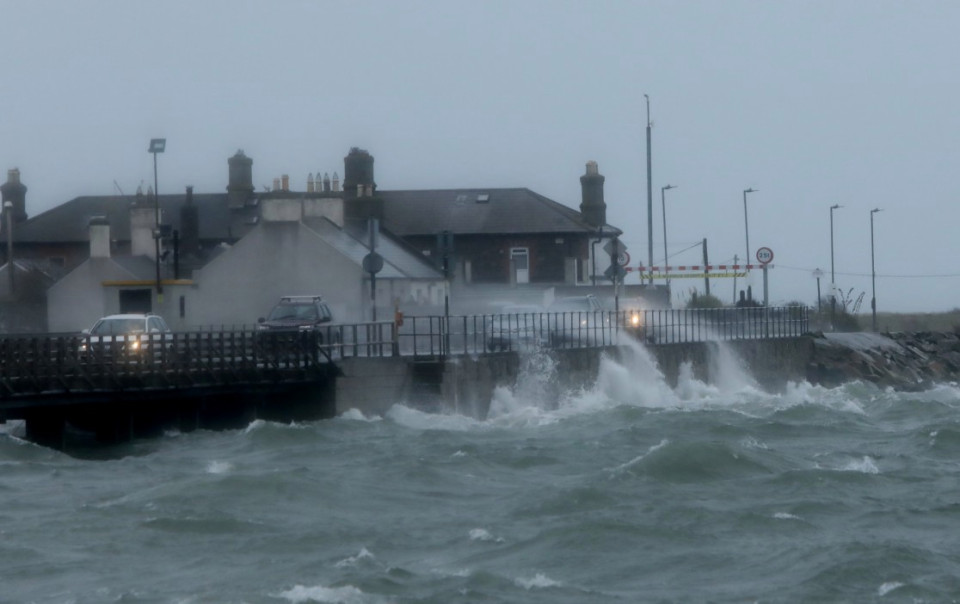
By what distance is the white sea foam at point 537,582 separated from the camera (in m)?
13.5

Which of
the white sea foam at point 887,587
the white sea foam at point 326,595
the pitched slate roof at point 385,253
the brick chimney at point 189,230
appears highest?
the brick chimney at point 189,230

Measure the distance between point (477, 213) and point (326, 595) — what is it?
4843 cm

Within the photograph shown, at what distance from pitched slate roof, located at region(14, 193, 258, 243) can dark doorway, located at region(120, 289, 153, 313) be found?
10.7 meters

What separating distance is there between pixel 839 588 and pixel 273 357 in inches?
584

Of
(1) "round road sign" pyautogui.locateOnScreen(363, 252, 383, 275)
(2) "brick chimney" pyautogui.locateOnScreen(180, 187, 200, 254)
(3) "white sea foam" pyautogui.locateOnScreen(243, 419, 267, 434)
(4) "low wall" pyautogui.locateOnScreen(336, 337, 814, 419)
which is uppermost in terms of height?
(2) "brick chimney" pyautogui.locateOnScreen(180, 187, 200, 254)

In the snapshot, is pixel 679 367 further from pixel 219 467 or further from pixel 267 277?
pixel 219 467

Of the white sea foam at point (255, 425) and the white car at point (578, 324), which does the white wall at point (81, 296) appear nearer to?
the white car at point (578, 324)

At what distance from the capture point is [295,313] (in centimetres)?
3519

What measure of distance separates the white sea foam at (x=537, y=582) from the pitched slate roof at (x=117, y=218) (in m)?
45.2

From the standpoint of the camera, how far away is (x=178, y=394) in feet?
81.8

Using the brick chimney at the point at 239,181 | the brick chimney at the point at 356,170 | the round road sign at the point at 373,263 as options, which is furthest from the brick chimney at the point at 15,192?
the round road sign at the point at 373,263

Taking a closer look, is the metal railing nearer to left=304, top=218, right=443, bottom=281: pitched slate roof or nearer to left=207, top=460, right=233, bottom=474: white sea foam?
left=207, top=460, right=233, bottom=474: white sea foam

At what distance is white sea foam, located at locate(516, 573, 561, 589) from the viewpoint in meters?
13.5

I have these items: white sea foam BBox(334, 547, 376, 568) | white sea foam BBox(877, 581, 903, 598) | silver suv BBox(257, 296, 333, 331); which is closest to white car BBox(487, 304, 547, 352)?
silver suv BBox(257, 296, 333, 331)
